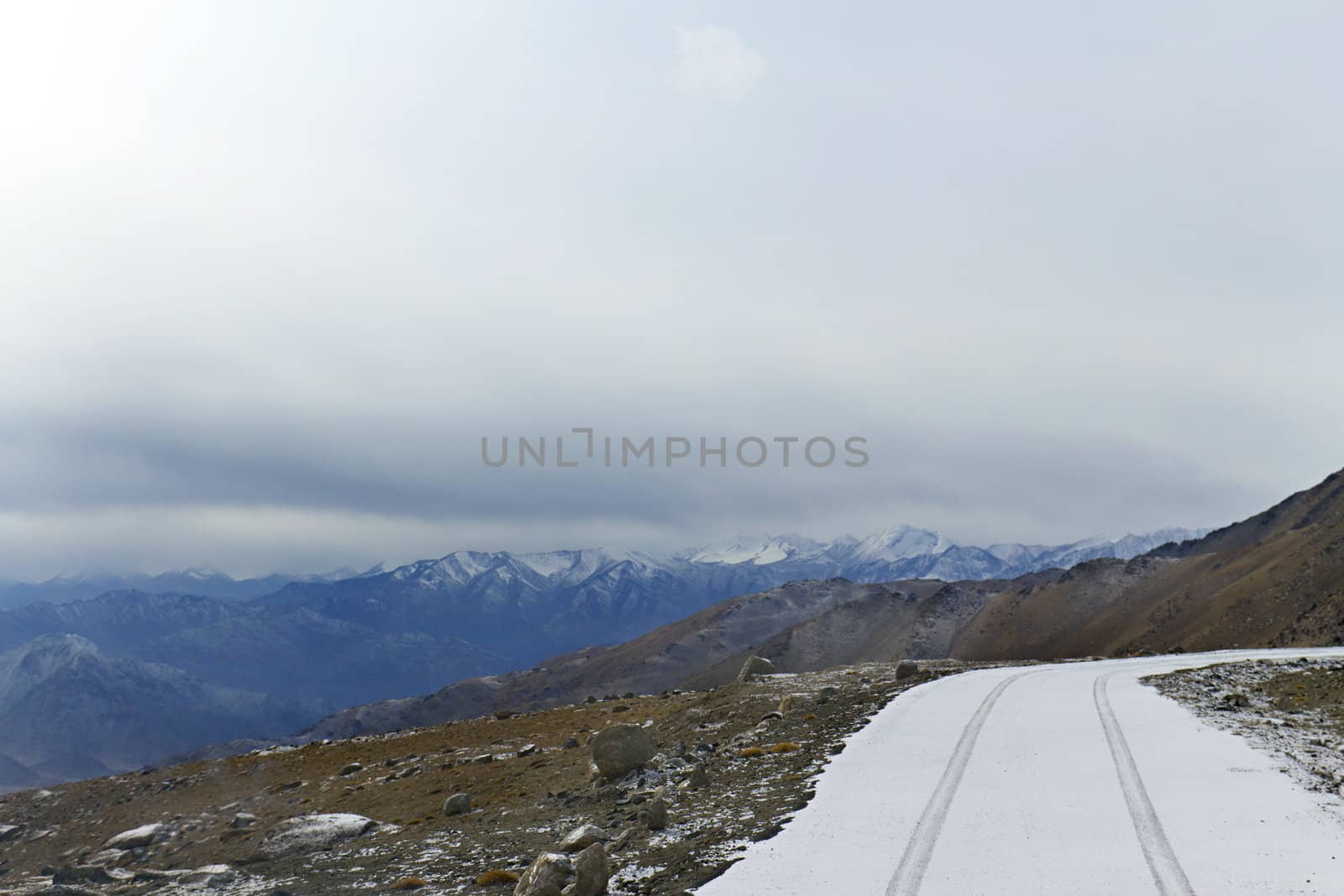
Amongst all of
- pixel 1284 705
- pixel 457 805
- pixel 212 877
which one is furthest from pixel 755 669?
pixel 212 877

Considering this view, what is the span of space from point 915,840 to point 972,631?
5174 inches

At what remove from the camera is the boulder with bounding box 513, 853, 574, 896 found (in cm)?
1163

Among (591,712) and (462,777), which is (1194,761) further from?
(591,712)

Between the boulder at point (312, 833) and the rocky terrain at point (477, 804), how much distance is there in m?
0.05

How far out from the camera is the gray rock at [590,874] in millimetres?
11320

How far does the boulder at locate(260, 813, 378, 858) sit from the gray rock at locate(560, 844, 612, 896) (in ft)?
31.5

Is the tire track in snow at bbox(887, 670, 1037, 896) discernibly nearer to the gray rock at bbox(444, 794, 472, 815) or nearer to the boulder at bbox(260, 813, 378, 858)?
the gray rock at bbox(444, 794, 472, 815)

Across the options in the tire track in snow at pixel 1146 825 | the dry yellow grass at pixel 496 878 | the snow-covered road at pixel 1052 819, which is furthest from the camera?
the dry yellow grass at pixel 496 878

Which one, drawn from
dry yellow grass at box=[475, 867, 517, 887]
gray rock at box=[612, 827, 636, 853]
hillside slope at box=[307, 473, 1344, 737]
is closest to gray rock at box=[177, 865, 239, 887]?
dry yellow grass at box=[475, 867, 517, 887]

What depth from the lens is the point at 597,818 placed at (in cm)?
1664

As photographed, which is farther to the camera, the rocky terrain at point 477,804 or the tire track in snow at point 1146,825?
the rocky terrain at point 477,804

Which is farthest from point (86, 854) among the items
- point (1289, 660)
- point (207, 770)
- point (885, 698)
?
point (1289, 660)

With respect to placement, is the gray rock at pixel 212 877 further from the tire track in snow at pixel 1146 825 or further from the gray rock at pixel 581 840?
the tire track in snow at pixel 1146 825

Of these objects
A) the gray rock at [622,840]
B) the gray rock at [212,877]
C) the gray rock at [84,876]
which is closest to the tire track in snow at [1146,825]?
the gray rock at [622,840]
